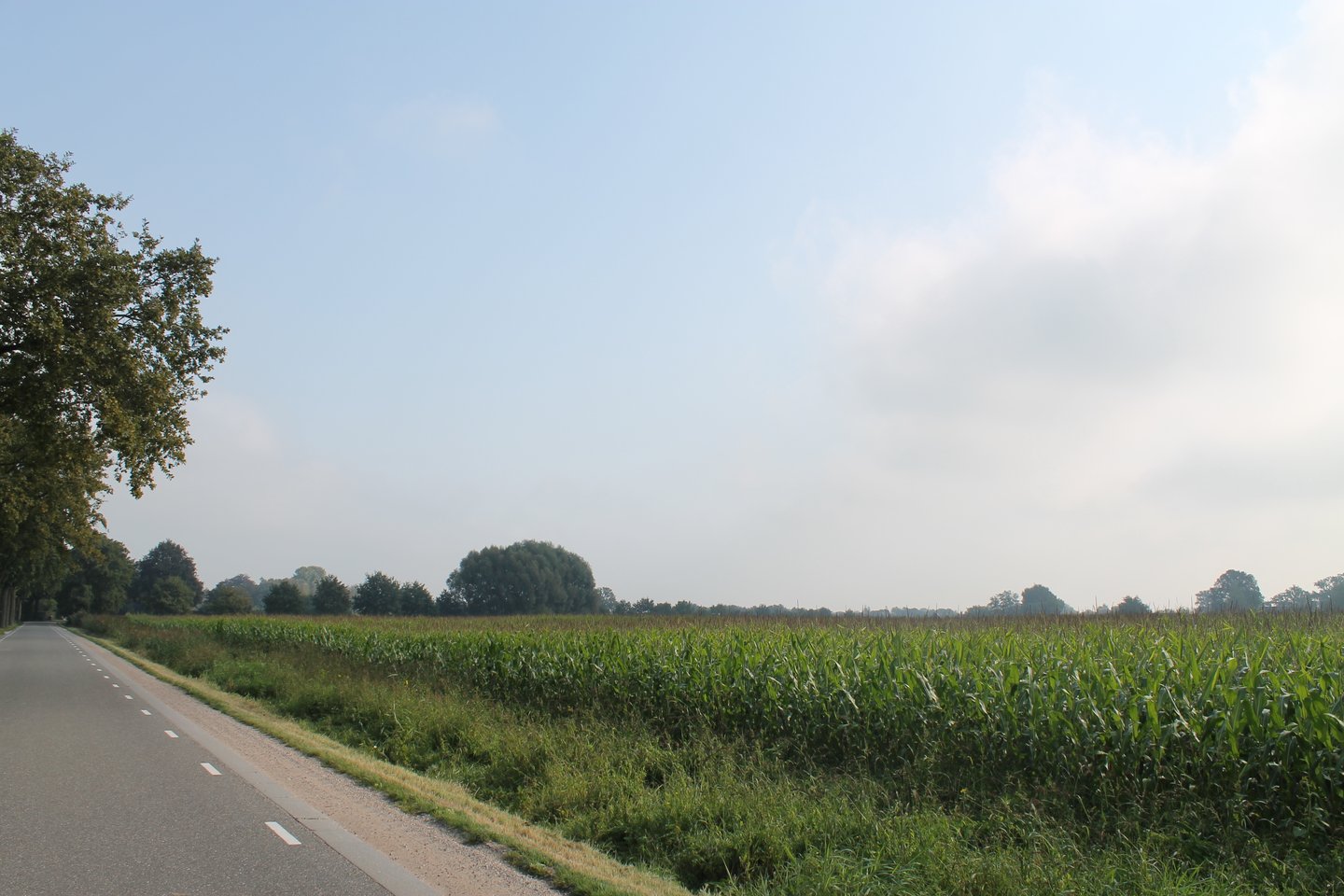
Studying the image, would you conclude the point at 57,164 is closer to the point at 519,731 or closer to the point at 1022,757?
the point at 519,731

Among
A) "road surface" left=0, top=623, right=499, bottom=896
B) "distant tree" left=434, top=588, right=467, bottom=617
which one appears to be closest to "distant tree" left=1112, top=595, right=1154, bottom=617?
"road surface" left=0, top=623, right=499, bottom=896

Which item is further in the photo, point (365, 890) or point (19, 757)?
point (19, 757)

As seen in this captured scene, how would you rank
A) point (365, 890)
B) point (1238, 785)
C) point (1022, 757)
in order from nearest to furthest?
1. point (365, 890)
2. point (1238, 785)
3. point (1022, 757)

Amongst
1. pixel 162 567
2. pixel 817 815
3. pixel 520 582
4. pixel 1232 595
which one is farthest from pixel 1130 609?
pixel 162 567

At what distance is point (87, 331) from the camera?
24.7 metres

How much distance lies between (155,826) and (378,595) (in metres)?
91.7

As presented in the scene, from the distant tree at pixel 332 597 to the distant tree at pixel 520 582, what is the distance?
11.3 m

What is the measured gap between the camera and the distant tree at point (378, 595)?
312ft

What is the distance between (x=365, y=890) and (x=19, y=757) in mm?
9658

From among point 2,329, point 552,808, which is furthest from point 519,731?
point 2,329

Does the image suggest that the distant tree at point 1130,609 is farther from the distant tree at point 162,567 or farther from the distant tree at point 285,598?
the distant tree at point 162,567

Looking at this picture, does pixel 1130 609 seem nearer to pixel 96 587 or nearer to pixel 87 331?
pixel 87 331

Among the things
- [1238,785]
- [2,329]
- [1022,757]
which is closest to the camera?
[1238,785]

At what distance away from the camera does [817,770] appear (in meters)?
10.4
